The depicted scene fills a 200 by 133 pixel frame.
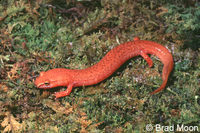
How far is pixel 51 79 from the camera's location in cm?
279

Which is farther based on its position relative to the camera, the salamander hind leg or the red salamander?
the salamander hind leg

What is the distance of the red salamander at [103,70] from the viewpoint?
281cm

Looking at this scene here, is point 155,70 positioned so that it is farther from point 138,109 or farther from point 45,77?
point 45,77

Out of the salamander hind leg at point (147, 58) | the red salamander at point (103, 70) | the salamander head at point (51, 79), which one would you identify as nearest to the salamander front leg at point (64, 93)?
the red salamander at point (103, 70)

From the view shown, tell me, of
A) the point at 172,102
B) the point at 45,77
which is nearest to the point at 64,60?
the point at 45,77

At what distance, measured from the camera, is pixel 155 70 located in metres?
3.07

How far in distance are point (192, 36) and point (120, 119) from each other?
225 centimetres

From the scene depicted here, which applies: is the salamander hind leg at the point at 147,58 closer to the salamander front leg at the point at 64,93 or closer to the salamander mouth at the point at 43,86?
the salamander front leg at the point at 64,93

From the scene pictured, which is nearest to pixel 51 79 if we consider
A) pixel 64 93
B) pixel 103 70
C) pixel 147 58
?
pixel 64 93

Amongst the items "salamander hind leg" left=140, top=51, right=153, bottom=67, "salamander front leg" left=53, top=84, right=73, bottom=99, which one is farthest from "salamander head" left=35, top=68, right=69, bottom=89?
"salamander hind leg" left=140, top=51, right=153, bottom=67

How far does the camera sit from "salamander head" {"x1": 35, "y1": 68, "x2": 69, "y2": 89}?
9.05ft

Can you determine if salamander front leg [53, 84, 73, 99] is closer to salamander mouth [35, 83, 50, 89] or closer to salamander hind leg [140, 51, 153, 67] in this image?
salamander mouth [35, 83, 50, 89]

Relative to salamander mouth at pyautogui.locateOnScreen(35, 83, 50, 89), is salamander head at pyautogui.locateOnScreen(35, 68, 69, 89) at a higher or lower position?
higher

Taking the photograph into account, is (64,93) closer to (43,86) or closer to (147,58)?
(43,86)
